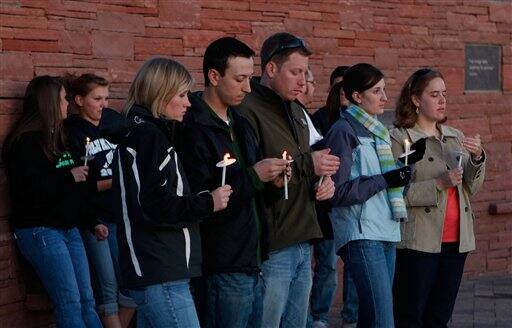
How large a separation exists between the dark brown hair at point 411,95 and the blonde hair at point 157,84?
2.28 metres

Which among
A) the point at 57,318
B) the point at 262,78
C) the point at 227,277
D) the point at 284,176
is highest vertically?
the point at 262,78

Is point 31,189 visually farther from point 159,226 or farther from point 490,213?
point 490,213

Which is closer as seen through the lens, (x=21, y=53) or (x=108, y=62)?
(x=21, y=53)

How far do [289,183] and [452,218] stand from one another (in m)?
1.49

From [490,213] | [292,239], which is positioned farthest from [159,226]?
[490,213]

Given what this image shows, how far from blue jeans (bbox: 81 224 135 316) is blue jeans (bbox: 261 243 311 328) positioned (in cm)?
188

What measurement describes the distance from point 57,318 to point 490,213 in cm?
567

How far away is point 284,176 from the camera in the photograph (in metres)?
5.19

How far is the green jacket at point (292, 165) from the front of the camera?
5426mm

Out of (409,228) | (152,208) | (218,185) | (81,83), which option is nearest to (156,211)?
(152,208)

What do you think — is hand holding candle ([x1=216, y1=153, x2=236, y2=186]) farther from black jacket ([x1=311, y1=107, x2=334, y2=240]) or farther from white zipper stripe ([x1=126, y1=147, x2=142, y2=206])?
black jacket ([x1=311, y1=107, x2=334, y2=240])

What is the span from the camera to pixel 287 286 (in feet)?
17.8

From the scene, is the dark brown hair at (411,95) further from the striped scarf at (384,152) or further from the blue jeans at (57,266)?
the blue jeans at (57,266)

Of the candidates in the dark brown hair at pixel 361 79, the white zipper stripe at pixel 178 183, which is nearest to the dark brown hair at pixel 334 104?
the dark brown hair at pixel 361 79
